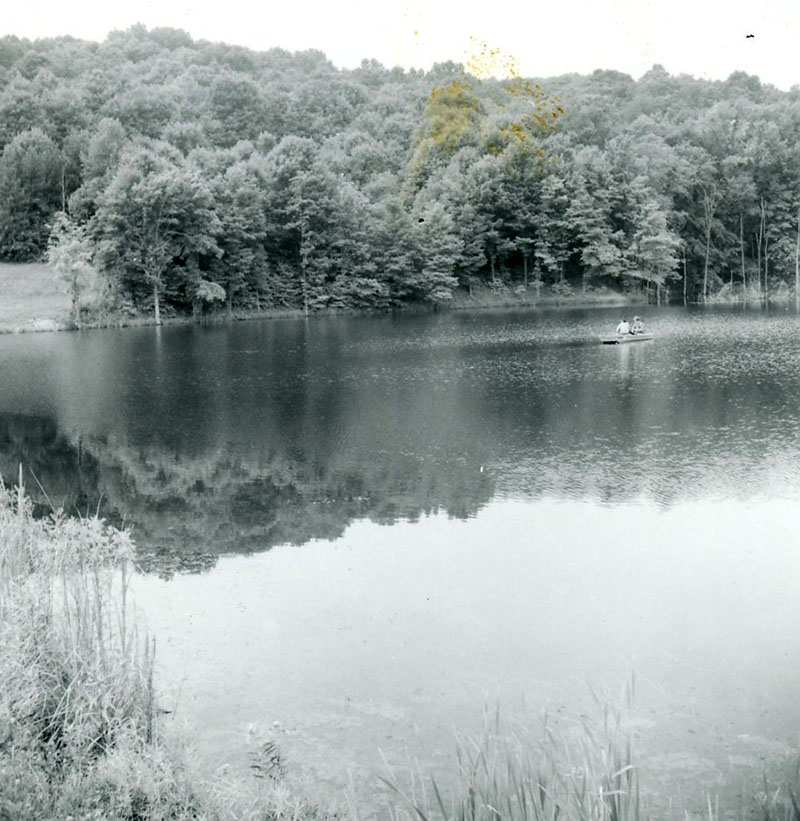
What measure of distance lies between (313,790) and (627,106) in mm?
94366

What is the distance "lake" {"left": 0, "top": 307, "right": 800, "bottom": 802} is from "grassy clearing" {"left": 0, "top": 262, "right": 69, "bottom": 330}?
25.5 metres

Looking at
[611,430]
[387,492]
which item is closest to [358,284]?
[611,430]

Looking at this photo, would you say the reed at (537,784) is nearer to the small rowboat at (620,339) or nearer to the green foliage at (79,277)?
the small rowboat at (620,339)

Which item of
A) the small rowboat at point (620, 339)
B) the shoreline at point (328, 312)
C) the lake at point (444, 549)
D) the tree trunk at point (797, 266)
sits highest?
the tree trunk at point (797, 266)

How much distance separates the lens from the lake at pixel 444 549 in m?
6.87

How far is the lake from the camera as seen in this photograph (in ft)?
22.5

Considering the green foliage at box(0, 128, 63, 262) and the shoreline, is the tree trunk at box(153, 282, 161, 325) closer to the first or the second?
the shoreline

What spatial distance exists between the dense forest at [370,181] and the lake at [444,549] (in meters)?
31.2

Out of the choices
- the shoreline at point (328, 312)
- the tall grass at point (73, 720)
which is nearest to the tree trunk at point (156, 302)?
the shoreline at point (328, 312)

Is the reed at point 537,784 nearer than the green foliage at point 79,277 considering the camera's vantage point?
Yes

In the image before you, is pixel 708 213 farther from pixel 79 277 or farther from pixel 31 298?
pixel 31 298

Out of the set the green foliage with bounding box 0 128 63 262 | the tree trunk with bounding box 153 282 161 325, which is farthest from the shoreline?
the green foliage with bounding box 0 128 63 262

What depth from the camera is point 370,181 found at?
76750 mm

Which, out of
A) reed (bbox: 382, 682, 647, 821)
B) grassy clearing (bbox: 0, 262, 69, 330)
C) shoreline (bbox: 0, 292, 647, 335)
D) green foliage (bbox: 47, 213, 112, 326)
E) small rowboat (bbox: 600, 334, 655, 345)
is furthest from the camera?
grassy clearing (bbox: 0, 262, 69, 330)
